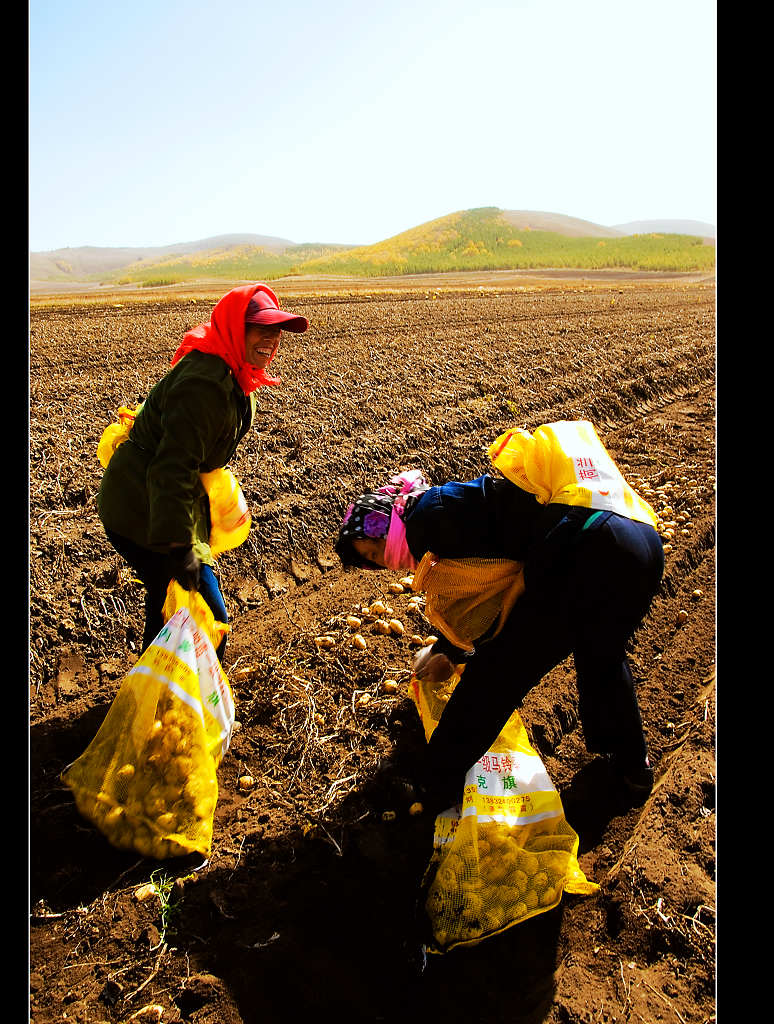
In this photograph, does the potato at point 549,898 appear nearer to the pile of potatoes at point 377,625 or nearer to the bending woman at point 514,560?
the bending woman at point 514,560

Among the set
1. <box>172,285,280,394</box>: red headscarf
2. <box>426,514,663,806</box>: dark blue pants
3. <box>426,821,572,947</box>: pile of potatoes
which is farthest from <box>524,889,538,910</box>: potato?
<box>172,285,280,394</box>: red headscarf

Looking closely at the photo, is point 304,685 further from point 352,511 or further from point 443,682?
point 352,511

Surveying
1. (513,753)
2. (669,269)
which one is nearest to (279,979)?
(513,753)

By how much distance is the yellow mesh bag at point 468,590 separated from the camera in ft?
6.72

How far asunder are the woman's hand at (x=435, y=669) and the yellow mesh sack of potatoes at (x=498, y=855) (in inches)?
15.7

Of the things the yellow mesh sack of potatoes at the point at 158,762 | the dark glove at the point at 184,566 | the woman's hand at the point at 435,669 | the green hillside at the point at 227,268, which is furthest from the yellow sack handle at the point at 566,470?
the green hillside at the point at 227,268

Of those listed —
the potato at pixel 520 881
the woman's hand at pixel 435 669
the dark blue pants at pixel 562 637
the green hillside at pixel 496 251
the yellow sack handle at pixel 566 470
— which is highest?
the green hillside at pixel 496 251

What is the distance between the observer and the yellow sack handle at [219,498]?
2.35 m

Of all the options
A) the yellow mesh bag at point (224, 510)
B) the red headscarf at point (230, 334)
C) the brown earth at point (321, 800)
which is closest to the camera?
the brown earth at point (321, 800)

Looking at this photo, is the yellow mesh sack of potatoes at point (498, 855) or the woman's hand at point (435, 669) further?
the woman's hand at point (435, 669)

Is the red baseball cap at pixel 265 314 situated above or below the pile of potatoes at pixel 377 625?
above

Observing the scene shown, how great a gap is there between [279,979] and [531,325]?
1005 centimetres

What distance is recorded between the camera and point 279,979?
1.82 meters

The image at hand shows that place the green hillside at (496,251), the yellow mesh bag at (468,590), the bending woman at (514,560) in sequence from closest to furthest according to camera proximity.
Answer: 1. the bending woman at (514,560)
2. the yellow mesh bag at (468,590)
3. the green hillside at (496,251)
